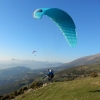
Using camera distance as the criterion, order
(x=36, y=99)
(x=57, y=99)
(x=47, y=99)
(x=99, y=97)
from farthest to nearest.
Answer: (x=36, y=99), (x=47, y=99), (x=57, y=99), (x=99, y=97)

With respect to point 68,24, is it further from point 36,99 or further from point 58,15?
point 36,99

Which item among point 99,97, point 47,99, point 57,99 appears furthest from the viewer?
point 47,99

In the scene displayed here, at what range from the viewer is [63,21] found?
26062 mm

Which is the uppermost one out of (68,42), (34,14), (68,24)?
(34,14)

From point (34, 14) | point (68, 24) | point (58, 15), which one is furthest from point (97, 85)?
point (34, 14)

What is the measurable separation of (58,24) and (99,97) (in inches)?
464

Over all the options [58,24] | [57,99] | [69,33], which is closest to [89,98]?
[57,99]

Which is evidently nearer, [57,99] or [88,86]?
[57,99]

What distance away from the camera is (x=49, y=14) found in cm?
2606

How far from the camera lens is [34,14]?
2528 centimetres

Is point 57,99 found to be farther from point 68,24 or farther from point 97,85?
point 68,24

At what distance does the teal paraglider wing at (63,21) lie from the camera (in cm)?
2445

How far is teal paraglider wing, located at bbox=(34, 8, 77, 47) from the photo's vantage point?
2445cm

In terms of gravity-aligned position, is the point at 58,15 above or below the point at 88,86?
above
